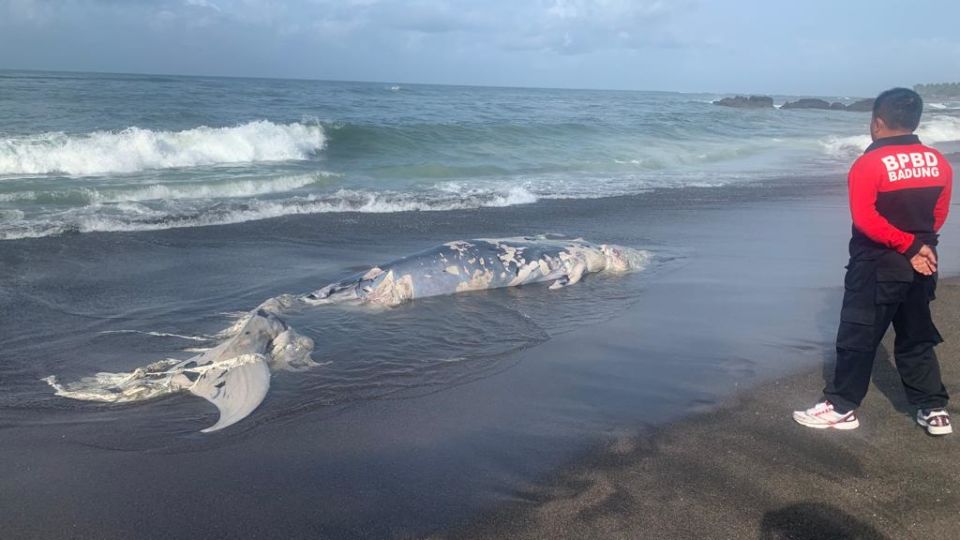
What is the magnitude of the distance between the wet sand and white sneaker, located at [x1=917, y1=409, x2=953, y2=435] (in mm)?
47

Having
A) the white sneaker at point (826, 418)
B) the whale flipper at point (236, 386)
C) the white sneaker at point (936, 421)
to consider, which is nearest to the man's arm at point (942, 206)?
the white sneaker at point (936, 421)

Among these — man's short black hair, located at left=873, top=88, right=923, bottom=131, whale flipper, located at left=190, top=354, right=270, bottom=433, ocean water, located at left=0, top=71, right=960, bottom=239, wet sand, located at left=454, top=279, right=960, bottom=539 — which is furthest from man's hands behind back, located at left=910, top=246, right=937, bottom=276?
ocean water, located at left=0, top=71, right=960, bottom=239

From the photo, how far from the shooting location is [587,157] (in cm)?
2072

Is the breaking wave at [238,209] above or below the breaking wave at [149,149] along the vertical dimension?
below

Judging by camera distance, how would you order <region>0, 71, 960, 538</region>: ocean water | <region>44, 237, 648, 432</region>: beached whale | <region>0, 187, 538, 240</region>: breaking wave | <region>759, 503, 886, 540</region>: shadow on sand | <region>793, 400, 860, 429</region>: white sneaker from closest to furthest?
<region>759, 503, 886, 540</region>: shadow on sand → <region>0, 71, 960, 538</region>: ocean water → <region>793, 400, 860, 429</region>: white sneaker → <region>44, 237, 648, 432</region>: beached whale → <region>0, 187, 538, 240</region>: breaking wave

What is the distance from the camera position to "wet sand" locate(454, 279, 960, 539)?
294 cm

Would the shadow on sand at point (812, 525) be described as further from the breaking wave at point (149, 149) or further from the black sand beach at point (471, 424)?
the breaking wave at point (149, 149)

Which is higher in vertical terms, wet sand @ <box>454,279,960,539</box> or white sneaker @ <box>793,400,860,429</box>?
white sneaker @ <box>793,400,860,429</box>

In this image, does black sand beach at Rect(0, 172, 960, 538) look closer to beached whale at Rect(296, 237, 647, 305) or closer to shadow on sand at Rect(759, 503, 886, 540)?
shadow on sand at Rect(759, 503, 886, 540)

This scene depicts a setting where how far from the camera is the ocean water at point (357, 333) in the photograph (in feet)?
10.7

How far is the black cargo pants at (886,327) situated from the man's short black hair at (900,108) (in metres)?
0.69

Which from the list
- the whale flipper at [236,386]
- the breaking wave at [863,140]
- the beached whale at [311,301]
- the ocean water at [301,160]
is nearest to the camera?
the whale flipper at [236,386]

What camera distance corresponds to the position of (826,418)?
12.9 feet

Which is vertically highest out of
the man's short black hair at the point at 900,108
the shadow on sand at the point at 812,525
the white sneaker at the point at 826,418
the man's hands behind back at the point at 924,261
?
the man's short black hair at the point at 900,108
